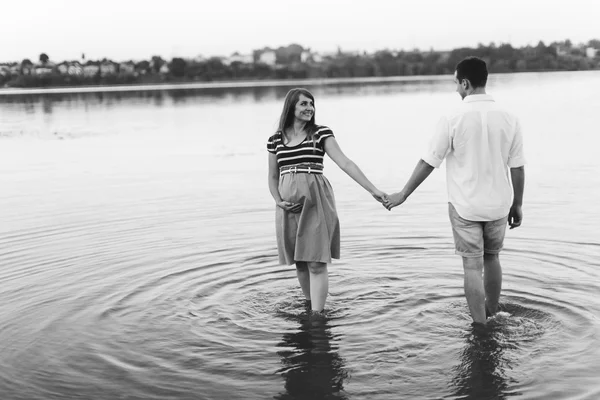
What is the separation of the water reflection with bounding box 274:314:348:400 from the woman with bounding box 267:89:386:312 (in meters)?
0.50

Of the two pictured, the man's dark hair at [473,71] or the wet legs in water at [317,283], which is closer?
the man's dark hair at [473,71]

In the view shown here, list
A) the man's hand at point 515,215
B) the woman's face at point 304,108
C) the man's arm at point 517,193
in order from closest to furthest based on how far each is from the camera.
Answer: the man's arm at point 517,193, the man's hand at point 515,215, the woman's face at point 304,108

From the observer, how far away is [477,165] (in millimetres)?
5750

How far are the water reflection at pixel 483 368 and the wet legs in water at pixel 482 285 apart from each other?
18cm

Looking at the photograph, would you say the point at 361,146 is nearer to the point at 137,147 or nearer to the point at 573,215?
the point at 137,147

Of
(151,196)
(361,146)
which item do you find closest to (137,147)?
(361,146)

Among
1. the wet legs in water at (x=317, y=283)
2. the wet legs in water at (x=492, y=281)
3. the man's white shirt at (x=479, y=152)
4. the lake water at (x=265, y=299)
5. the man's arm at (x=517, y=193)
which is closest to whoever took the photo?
the lake water at (x=265, y=299)

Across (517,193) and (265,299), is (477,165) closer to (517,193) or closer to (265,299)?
(517,193)

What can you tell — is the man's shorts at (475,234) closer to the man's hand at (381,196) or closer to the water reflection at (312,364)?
the man's hand at (381,196)

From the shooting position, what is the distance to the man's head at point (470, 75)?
5.80m

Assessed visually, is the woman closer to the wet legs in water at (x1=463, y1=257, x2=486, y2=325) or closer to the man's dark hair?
the wet legs in water at (x1=463, y1=257, x2=486, y2=325)

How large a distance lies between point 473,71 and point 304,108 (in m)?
1.45

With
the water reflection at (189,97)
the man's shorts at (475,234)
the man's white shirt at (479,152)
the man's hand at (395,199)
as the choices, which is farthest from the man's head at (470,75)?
the water reflection at (189,97)

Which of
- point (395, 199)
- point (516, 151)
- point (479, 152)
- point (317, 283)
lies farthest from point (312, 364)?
point (516, 151)
